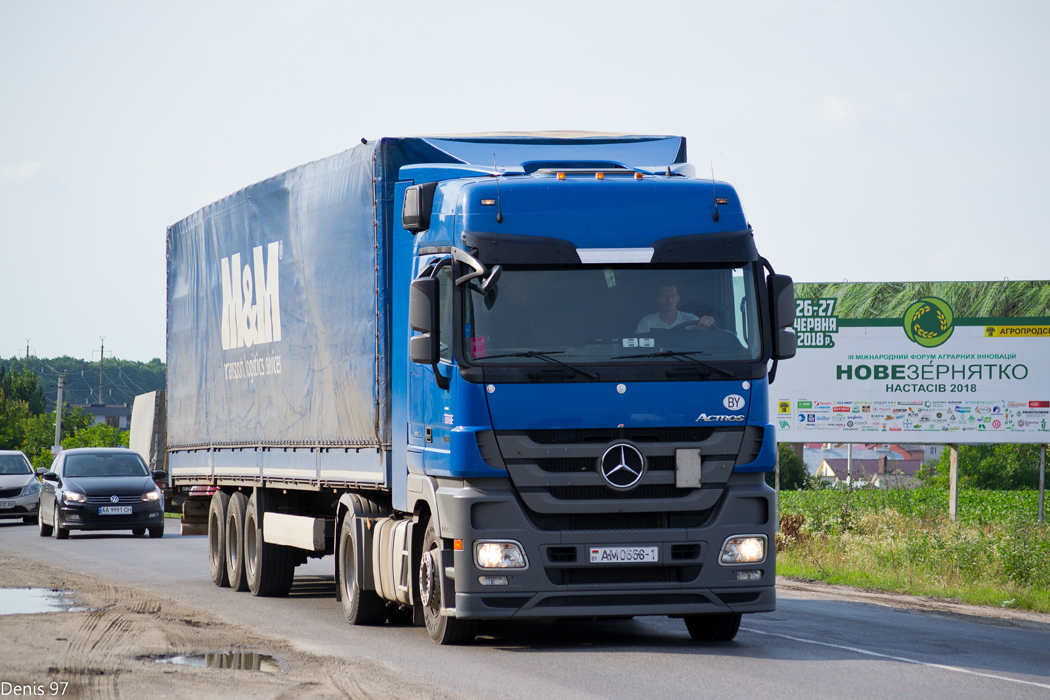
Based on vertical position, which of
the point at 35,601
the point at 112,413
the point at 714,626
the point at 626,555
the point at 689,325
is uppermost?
the point at 689,325

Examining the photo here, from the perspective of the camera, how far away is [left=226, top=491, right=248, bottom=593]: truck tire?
1597 cm

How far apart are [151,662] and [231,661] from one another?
1.81ft

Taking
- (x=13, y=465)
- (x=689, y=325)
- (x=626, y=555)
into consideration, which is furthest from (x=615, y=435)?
(x=13, y=465)

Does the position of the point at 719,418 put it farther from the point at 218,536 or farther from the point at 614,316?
the point at 218,536

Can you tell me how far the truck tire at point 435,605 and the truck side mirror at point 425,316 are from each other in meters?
1.31

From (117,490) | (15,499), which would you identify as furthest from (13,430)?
(117,490)

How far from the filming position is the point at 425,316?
391 inches

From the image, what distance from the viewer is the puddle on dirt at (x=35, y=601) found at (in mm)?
13109

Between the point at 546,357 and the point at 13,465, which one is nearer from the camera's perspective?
the point at 546,357

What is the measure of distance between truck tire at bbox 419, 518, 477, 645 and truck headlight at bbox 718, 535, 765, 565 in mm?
2037

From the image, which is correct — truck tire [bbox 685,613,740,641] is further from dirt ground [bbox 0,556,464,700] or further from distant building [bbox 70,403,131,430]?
distant building [bbox 70,403,131,430]

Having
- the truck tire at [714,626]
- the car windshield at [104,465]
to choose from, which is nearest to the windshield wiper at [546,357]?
the truck tire at [714,626]

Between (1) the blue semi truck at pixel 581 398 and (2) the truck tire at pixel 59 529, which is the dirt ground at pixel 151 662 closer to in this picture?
(1) the blue semi truck at pixel 581 398

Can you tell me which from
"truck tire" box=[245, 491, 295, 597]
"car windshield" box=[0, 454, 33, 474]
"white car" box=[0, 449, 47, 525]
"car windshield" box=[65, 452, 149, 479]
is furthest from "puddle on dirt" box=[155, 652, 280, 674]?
"car windshield" box=[0, 454, 33, 474]
